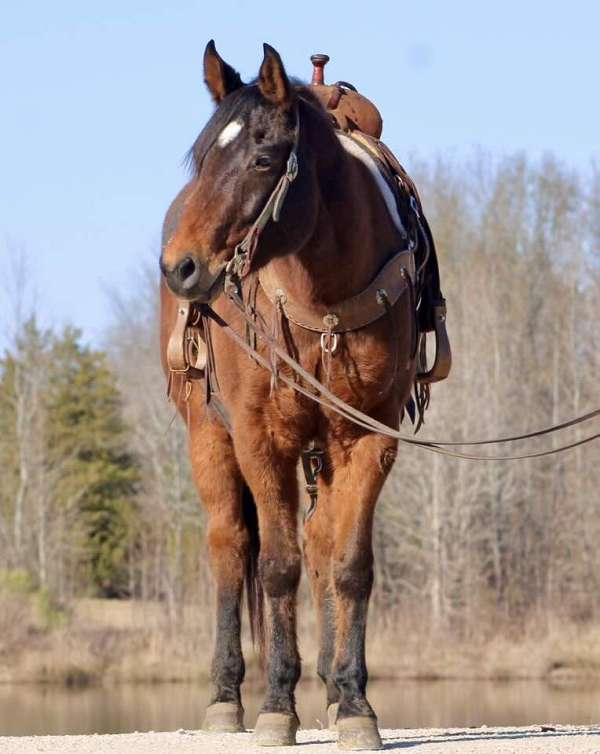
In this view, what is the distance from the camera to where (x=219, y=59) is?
6246 millimetres

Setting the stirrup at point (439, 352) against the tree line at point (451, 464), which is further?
the tree line at point (451, 464)

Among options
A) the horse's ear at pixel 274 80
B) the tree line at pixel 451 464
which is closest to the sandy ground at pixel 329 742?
the horse's ear at pixel 274 80

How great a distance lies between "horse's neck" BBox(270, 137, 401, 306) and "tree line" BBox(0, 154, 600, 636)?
27.6 m

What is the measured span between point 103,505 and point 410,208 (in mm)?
37640

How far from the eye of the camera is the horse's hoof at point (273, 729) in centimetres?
657

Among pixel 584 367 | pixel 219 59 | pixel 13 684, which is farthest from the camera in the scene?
pixel 584 367

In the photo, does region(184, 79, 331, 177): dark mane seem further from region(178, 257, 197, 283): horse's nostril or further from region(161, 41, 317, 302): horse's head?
region(178, 257, 197, 283): horse's nostril

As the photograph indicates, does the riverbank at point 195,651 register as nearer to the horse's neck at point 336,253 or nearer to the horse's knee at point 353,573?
the horse's knee at point 353,573

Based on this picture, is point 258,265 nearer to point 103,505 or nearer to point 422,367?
point 422,367

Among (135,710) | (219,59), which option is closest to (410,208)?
(219,59)

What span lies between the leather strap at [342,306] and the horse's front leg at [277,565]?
55cm

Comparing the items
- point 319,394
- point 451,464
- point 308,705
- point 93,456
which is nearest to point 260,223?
point 319,394

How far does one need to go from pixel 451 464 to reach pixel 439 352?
30.4 m

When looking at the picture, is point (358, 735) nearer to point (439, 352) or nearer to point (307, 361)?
point (307, 361)
